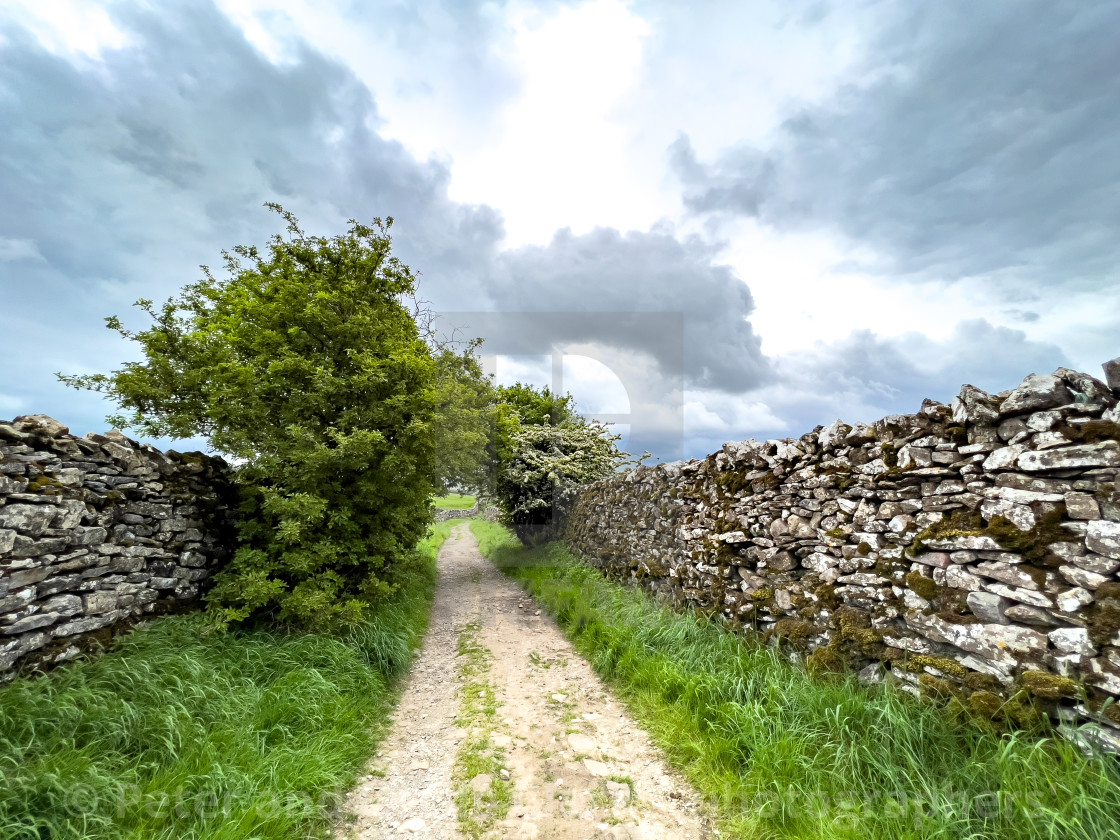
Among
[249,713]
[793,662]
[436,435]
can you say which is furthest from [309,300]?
[793,662]

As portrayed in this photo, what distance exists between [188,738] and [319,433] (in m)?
4.16

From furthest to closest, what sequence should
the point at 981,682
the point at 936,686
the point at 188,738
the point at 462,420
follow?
the point at 462,420 < the point at 188,738 < the point at 936,686 < the point at 981,682

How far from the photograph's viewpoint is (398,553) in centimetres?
794

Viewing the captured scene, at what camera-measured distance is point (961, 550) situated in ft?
12.2

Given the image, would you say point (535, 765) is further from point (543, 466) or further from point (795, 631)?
point (543, 466)

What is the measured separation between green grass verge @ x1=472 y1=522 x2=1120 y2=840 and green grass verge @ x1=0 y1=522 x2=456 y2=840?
10.6 feet

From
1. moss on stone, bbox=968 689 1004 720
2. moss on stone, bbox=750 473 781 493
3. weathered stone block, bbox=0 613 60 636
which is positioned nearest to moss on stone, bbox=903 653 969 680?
moss on stone, bbox=968 689 1004 720

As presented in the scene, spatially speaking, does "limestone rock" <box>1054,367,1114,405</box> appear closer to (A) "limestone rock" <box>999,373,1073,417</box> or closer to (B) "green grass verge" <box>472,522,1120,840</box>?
(A) "limestone rock" <box>999,373,1073,417</box>

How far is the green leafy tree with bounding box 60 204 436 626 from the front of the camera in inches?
253

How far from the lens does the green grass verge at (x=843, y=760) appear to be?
2717 millimetres

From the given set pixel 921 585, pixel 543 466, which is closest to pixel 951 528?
pixel 921 585

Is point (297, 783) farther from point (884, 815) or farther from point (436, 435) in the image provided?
point (436, 435)

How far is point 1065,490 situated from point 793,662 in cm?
303

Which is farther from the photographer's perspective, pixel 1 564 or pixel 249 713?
pixel 249 713
